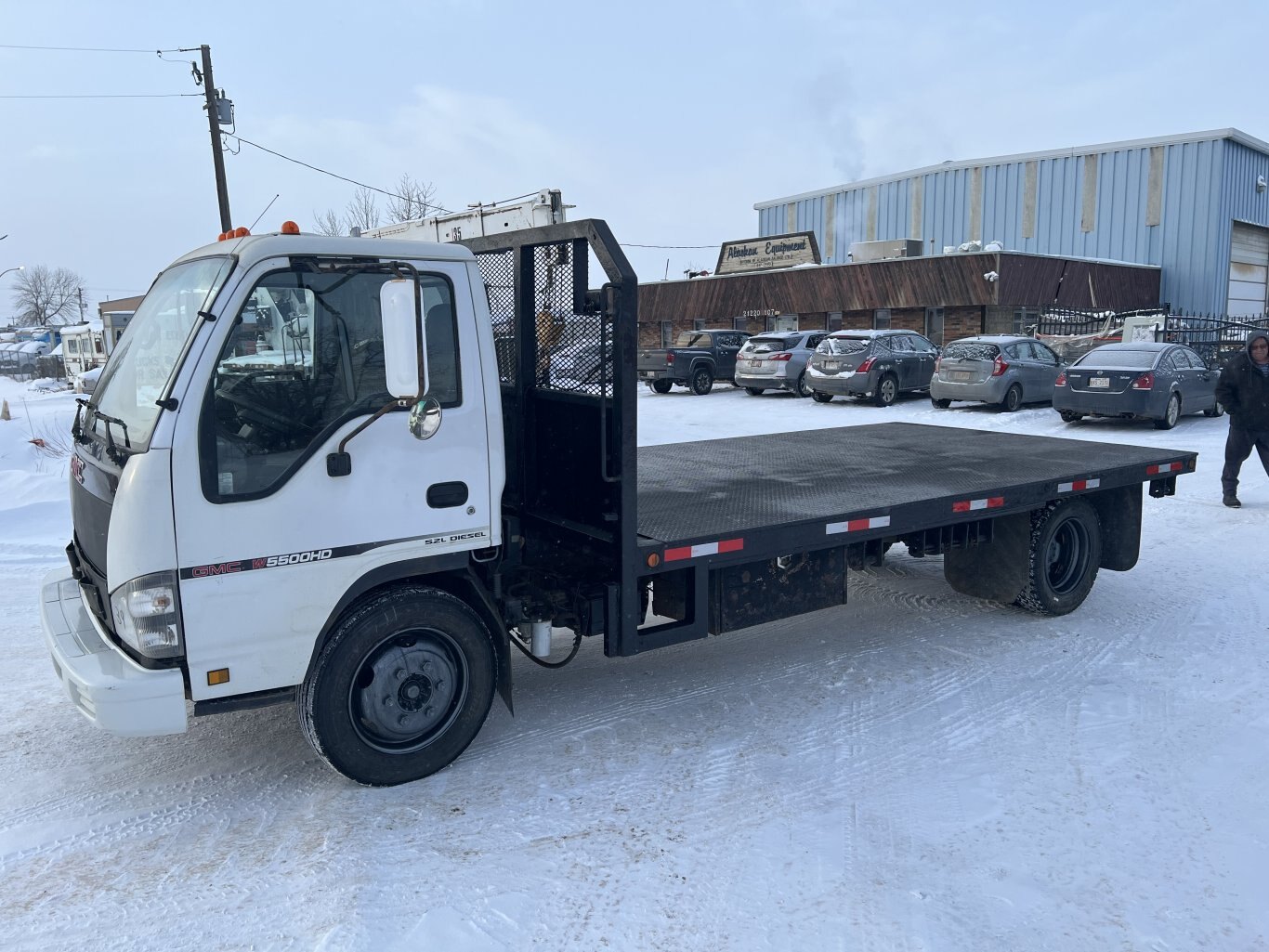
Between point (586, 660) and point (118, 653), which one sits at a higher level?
point (118, 653)

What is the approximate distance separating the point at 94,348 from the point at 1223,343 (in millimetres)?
38479

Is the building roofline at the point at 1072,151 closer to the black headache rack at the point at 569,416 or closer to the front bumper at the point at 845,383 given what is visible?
the front bumper at the point at 845,383

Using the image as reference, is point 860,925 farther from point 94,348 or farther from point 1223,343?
point 94,348

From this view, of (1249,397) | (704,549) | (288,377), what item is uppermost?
(288,377)

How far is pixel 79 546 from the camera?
176 inches

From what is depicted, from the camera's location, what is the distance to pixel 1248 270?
109ft

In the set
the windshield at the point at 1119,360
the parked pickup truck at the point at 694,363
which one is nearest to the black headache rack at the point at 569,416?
the windshield at the point at 1119,360

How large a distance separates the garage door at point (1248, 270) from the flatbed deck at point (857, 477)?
28632mm

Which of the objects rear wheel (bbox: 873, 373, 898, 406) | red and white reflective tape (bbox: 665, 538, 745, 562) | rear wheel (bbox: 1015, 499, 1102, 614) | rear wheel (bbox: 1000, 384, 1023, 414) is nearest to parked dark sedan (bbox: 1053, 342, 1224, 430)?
rear wheel (bbox: 1000, 384, 1023, 414)

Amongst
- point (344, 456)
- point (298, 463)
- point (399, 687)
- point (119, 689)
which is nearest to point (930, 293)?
point (399, 687)

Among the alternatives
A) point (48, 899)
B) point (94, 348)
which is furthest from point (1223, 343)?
point (94, 348)

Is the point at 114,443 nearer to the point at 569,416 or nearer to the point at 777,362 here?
the point at 569,416

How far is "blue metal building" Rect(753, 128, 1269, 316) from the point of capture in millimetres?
31312

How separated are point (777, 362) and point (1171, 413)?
911 centimetres
